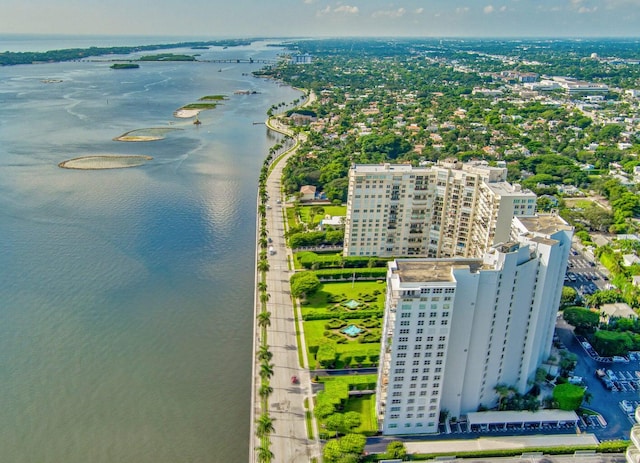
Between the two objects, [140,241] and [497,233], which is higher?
[497,233]

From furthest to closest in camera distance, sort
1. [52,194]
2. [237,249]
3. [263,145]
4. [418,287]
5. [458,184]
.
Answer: [263,145], [52,194], [237,249], [458,184], [418,287]

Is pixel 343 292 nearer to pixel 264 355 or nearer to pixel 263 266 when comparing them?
pixel 263 266

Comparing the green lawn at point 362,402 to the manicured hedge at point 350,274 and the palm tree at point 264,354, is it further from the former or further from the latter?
the manicured hedge at point 350,274

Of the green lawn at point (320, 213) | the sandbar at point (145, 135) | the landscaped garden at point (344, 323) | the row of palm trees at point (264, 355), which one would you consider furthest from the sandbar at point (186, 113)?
the landscaped garden at point (344, 323)

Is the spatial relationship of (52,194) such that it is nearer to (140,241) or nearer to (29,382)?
(140,241)

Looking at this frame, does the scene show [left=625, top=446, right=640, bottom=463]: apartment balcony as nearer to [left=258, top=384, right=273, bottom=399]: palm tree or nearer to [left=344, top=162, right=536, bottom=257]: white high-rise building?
[left=258, top=384, right=273, bottom=399]: palm tree

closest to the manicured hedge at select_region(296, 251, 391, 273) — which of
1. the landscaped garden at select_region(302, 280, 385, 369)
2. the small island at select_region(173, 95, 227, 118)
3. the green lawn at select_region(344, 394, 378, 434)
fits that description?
the landscaped garden at select_region(302, 280, 385, 369)

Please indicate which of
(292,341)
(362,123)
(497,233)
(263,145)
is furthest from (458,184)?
(362,123)
